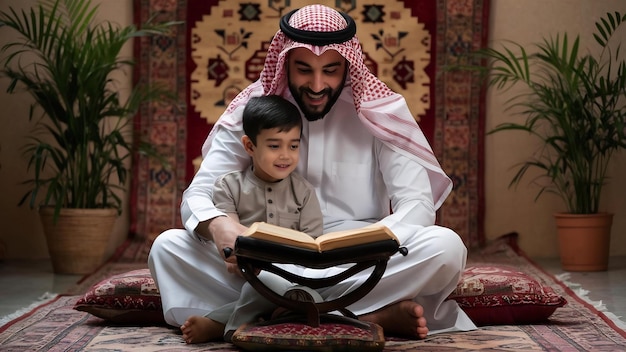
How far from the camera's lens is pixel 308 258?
272 cm

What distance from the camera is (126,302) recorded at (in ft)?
11.8

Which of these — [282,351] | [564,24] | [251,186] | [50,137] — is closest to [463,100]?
[564,24]

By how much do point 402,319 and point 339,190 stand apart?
0.60m

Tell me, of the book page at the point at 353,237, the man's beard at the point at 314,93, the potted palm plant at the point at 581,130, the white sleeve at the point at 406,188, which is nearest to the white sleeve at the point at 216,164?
the man's beard at the point at 314,93

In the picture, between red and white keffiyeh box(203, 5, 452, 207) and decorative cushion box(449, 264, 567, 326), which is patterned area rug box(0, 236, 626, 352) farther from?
red and white keffiyeh box(203, 5, 452, 207)

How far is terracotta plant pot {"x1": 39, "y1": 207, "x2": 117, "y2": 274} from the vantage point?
5625 millimetres

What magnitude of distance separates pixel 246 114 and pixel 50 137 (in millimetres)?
3486

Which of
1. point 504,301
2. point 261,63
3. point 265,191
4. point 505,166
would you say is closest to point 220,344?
point 265,191

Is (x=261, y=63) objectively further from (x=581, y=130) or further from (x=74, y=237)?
(x=581, y=130)

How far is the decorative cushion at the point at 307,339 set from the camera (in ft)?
9.20

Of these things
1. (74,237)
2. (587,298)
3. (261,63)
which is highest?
(261,63)

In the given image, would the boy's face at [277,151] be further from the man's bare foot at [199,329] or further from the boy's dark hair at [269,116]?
the man's bare foot at [199,329]

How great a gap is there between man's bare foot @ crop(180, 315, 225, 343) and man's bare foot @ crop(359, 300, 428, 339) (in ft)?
1.55

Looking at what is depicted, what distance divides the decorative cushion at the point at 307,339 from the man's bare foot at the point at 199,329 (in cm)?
20
